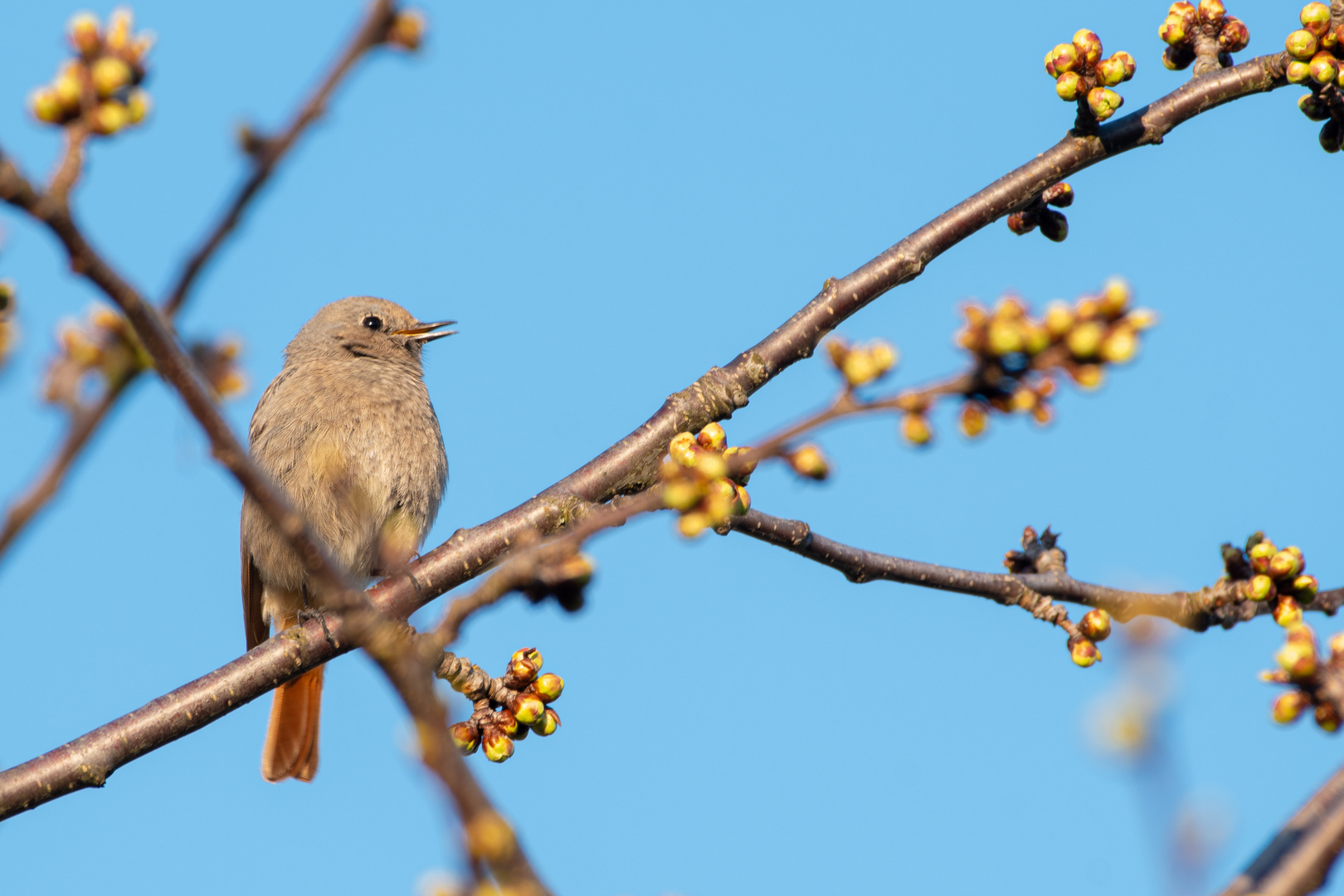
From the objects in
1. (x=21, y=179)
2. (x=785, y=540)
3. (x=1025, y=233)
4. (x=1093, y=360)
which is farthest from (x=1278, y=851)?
(x=1025, y=233)

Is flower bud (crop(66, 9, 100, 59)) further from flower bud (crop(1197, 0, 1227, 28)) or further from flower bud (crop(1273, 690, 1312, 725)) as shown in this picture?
flower bud (crop(1197, 0, 1227, 28))

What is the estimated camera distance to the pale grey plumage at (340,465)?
6.09m

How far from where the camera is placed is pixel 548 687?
363 cm

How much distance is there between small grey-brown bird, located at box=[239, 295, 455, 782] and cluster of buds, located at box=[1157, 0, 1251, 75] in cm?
371

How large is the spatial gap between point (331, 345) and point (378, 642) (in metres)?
6.24

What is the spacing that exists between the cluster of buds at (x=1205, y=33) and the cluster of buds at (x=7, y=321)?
3771mm

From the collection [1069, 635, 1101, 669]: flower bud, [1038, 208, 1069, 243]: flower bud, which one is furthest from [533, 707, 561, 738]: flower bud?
[1038, 208, 1069, 243]: flower bud

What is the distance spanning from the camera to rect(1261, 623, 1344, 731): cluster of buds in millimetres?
2158

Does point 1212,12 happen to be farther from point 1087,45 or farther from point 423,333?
point 423,333

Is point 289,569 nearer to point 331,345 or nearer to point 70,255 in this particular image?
point 331,345

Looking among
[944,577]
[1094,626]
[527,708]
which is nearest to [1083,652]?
[1094,626]

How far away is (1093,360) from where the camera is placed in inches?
63.9

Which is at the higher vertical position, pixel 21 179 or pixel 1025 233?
pixel 1025 233

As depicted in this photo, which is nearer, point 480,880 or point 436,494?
point 480,880
